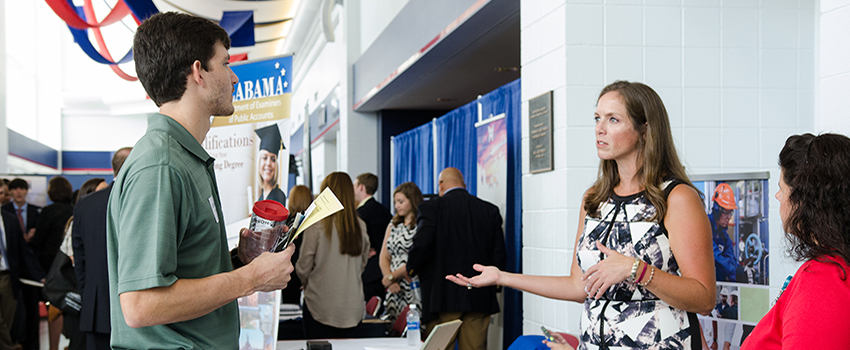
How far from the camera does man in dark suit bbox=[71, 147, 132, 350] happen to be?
3.33 meters

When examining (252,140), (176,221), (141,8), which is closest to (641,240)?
(176,221)

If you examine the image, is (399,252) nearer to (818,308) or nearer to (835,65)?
(835,65)

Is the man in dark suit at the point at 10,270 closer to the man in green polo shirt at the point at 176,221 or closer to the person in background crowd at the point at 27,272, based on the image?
the person in background crowd at the point at 27,272

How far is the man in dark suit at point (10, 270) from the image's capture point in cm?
554

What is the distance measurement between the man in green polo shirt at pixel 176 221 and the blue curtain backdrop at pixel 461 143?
4096 mm

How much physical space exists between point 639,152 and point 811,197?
636 millimetres

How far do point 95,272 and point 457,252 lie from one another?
224cm

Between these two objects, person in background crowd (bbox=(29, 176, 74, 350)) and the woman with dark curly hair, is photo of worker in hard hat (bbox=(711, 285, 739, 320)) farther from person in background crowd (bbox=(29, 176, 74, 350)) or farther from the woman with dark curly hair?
person in background crowd (bbox=(29, 176, 74, 350))

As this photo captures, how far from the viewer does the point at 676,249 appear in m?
1.66

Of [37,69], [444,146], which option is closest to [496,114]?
[444,146]

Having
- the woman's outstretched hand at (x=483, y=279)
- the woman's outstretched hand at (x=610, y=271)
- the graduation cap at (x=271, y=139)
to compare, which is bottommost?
the woman's outstretched hand at (x=483, y=279)

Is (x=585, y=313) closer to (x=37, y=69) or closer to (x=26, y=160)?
(x=26, y=160)

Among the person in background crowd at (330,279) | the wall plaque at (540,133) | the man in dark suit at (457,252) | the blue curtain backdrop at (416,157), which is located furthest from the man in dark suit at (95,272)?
the blue curtain backdrop at (416,157)

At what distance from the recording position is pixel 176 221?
1.18 metres
